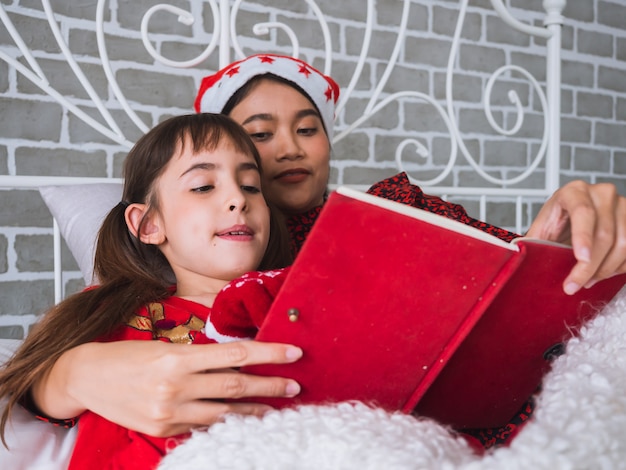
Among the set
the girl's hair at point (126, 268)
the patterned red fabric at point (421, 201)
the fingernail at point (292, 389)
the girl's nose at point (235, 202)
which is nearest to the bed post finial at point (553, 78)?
the patterned red fabric at point (421, 201)

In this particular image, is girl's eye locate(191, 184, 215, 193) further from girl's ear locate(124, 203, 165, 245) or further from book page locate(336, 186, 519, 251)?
book page locate(336, 186, 519, 251)

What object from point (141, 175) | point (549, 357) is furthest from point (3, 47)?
point (549, 357)

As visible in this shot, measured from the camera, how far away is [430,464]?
45cm

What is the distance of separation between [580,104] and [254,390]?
2.23 m

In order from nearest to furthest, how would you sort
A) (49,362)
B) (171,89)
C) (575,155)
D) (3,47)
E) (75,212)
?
(49,362) → (75,212) → (3,47) → (171,89) → (575,155)

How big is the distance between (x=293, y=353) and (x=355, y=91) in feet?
5.00

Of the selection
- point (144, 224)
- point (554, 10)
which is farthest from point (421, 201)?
point (554, 10)

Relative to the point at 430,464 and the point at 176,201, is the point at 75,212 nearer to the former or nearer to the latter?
the point at 176,201

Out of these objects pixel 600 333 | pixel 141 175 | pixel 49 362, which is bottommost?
pixel 49 362

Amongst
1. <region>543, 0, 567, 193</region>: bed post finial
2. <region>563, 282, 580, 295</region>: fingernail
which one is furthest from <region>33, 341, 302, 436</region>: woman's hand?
<region>543, 0, 567, 193</region>: bed post finial

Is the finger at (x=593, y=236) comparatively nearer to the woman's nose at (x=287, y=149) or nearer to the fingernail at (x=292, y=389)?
the fingernail at (x=292, y=389)

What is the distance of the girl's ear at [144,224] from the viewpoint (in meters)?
0.96

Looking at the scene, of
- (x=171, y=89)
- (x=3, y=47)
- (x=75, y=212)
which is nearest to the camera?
(x=75, y=212)

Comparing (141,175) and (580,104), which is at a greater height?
(580,104)
